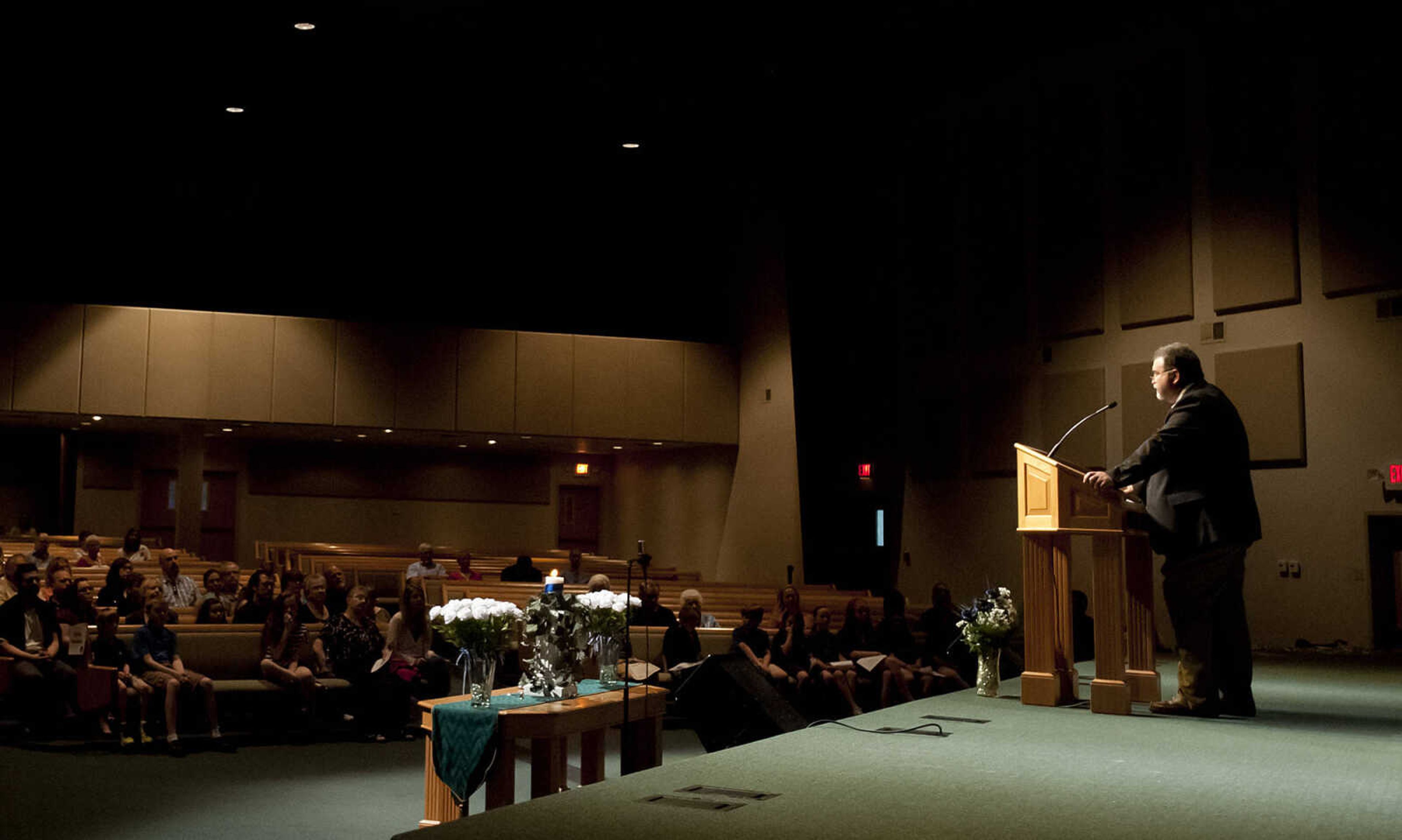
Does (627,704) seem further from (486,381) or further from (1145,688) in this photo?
(486,381)

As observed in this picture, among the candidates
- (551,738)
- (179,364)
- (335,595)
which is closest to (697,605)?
(335,595)

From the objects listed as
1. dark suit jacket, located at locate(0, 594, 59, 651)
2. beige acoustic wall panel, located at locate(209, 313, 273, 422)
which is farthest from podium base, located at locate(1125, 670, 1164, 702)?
beige acoustic wall panel, located at locate(209, 313, 273, 422)

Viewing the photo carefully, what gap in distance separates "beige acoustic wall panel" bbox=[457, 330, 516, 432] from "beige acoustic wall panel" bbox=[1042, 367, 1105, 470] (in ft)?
23.1

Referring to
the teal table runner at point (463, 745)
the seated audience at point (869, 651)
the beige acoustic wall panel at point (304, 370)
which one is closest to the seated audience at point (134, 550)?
the beige acoustic wall panel at point (304, 370)

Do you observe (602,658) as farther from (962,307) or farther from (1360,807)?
(962,307)

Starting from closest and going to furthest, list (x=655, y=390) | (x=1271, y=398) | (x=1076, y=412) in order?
(x=1271, y=398) < (x=1076, y=412) < (x=655, y=390)

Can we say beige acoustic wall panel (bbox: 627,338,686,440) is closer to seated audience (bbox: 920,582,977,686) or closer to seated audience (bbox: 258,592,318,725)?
seated audience (bbox: 920,582,977,686)

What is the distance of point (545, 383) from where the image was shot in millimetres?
16656

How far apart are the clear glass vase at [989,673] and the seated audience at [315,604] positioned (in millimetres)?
5052

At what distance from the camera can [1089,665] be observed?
700 centimetres

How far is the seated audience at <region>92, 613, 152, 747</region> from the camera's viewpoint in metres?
7.54

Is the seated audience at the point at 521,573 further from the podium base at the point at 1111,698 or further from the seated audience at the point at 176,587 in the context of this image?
the podium base at the point at 1111,698

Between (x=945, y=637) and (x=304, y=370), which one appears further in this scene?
(x=304, y=370)

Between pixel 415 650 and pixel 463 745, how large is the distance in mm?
4073
